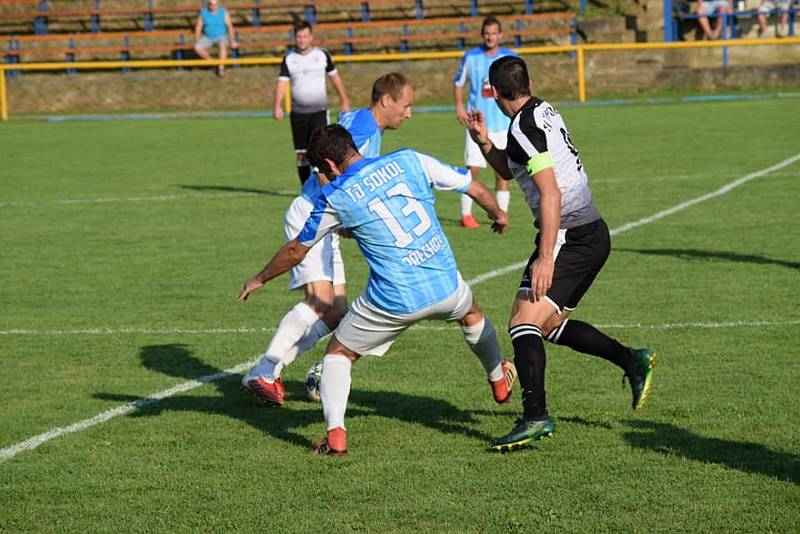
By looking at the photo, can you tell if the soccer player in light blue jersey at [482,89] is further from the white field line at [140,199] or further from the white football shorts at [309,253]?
the white football shorts at [309,253]

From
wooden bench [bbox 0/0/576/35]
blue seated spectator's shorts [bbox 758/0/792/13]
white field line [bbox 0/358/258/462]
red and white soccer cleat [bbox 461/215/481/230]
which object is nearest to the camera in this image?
white field line [bbox 0/358/258/462]

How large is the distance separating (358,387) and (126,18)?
31499mm

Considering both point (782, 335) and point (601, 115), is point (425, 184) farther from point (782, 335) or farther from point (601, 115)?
point (601, 115)

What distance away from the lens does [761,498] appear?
5.57 meters

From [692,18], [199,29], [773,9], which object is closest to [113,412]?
[199,29]

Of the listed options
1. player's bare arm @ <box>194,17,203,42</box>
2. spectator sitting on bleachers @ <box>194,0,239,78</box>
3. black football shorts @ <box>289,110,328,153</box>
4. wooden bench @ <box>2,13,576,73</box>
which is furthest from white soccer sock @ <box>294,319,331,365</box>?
wooden bench @ <box>2,13,576,73</box>

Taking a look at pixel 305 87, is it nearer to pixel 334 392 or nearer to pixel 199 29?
pixel 334 392

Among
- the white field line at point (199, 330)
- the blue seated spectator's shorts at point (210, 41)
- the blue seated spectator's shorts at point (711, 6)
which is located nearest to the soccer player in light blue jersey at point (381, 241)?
the white field line at point (199, 330)

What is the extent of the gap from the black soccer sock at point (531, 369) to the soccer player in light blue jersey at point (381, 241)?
0.35m

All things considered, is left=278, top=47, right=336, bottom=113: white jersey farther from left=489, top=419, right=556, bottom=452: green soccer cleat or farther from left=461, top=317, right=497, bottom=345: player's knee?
left=489, top=419, right=556, bottom=452: green soccer cleat

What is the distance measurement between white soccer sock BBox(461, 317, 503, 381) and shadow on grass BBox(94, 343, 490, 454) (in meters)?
0.32

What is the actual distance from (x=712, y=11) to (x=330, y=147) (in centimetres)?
2874

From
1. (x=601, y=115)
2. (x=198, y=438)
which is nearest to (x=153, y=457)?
(x=198, y=438)

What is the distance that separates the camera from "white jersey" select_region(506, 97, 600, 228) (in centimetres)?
634
